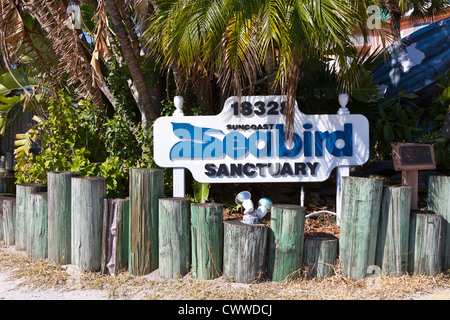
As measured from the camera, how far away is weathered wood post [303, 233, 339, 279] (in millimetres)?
3994

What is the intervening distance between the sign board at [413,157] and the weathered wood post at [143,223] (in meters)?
2.65

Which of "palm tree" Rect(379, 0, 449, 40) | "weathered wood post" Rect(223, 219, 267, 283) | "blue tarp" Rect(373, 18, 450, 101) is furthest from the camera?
"palm tree" Rect(379, 0, 449, 40)

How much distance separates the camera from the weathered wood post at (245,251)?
154 inches

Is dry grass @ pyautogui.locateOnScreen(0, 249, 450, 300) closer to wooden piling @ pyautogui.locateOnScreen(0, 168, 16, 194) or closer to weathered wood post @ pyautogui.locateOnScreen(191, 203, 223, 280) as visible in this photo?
weathered wood post @ pyautogui.locateOnScreen(191, 203, 223, 280)

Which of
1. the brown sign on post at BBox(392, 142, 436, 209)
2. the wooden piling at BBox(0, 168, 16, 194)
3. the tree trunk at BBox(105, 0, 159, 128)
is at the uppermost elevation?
the tree trunk at BBox(105, 0, 159, 128)

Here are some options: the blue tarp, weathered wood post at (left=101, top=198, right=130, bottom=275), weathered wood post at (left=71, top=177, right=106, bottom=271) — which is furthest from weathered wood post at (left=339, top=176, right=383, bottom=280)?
the blue tarp

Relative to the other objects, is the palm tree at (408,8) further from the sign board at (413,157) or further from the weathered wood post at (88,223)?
the weathered wood post at (88,223)

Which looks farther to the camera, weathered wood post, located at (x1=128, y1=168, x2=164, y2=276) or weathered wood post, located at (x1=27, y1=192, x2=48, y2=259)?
weathered wood post, located at (x1=27, y1=192, x2=48, y2=259)

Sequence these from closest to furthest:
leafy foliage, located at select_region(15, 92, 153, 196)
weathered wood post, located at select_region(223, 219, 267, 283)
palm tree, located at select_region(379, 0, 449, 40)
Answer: weathered wood post, located at select_region(223, 219, 267, 283) → leafy foliage, located at select_region(15, 92, 153, 196) → palm tree, located at select_region(379, 0, 449, 40)

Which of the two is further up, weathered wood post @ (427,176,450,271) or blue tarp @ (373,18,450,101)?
blue tarp @ (373,18,450,101)

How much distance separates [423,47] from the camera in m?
8.36

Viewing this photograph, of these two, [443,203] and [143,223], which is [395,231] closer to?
[443,203]

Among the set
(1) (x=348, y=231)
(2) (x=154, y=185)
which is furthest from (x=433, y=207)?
(2) (x=154, y=185)

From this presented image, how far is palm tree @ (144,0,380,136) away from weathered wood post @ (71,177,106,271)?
166 cm
